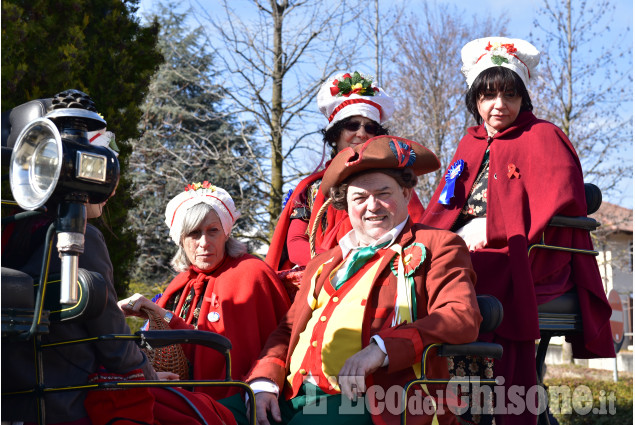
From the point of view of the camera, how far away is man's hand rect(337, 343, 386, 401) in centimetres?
266

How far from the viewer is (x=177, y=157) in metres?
12.0

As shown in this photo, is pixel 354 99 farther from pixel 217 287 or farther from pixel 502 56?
pixel 217 287

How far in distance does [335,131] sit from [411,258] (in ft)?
5.83

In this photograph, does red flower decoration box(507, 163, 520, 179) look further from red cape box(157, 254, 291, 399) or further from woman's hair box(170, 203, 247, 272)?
woman's hair box(170, 203, 247, 272)

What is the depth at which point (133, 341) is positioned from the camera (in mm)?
2205

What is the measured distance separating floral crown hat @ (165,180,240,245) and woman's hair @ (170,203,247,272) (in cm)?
2

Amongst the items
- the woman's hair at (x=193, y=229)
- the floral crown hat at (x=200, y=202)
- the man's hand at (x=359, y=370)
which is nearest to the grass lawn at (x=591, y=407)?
the woman's hair at (x=193, y=229)

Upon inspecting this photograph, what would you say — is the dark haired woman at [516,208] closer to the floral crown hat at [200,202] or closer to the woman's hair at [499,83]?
the woman's hair at [499,83]

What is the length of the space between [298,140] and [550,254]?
730 centimetres

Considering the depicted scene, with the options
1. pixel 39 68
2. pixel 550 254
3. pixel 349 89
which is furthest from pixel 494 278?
pixel 39 68

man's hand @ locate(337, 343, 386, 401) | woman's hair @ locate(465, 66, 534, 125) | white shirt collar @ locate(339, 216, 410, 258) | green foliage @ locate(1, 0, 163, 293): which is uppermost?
green foliage @ locate(1, 0, 163, 293)

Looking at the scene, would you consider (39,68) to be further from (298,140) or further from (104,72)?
(298,140)

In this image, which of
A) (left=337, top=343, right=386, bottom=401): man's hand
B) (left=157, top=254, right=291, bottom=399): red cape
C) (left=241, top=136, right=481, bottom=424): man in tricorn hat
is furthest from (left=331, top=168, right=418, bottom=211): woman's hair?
(left=157, top=254, right=291, bottom=399): red cape

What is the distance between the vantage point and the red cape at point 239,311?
12.2 ft
